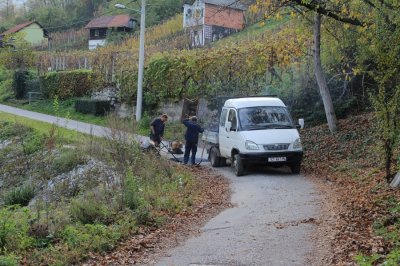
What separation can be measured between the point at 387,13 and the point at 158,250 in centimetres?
781

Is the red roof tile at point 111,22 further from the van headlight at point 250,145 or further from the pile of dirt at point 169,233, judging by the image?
the pile of dirt at point 169,233

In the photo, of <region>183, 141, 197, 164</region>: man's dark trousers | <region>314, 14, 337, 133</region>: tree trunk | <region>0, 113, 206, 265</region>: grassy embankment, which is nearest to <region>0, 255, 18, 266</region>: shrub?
<region>0, 113, 206, 265</region>: grassy embankment

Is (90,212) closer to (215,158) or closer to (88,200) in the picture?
(88,200)

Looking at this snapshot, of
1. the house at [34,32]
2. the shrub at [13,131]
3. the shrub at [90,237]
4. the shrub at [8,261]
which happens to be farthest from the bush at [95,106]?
the house at [34,32]

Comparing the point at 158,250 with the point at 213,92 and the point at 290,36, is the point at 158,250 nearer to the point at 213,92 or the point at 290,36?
the point at 290,36

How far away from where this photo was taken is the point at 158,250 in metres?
9.49

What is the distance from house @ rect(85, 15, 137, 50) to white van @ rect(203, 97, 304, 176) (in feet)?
189

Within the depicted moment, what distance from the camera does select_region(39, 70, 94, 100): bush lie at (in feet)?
140

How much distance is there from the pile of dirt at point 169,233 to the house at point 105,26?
62349mm

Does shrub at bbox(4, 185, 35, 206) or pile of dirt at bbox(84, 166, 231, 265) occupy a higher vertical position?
pile of dirt at bbox(84, 166, 231, 265)

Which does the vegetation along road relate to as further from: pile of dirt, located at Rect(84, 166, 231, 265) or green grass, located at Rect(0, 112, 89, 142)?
green grass, located at Rect(0, 112, 89, 142)

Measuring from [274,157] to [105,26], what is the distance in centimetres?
6281

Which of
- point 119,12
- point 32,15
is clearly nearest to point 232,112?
point 119,12

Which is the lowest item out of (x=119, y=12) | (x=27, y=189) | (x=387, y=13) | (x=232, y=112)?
(x=27, y=189)
